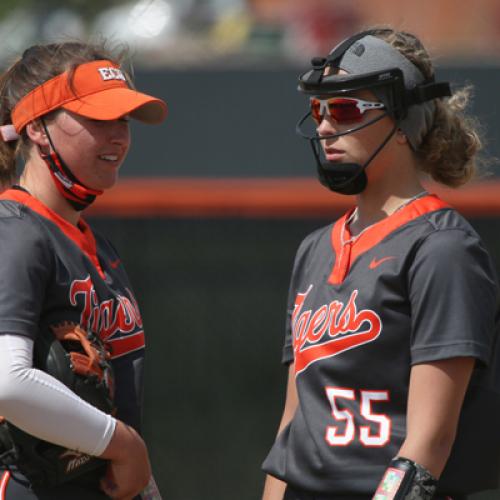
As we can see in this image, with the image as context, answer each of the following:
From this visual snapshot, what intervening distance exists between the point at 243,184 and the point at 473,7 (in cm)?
262

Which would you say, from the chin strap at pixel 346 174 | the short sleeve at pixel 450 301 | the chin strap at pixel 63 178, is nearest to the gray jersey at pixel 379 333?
the short sleeve at pixel 450 301

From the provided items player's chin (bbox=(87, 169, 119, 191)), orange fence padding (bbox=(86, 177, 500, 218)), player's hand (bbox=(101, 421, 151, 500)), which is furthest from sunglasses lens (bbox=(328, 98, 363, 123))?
orange fence padding (bbox=(86, 177, 500, 218))

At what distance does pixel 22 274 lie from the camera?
2.61 metres

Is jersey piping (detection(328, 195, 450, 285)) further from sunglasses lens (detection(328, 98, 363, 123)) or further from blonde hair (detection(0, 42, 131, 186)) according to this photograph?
blonde hair (detection(0, 42, 131, 186))

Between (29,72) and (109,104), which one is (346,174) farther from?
(29,72)

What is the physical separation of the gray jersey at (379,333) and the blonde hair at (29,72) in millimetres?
909

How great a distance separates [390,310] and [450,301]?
0.53 feet

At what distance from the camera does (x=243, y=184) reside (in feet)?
19.3

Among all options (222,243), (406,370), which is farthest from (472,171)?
(222,243)

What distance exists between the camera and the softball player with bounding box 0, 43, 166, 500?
8.43 ft

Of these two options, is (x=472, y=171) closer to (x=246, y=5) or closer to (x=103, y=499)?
(x=103, y=499)

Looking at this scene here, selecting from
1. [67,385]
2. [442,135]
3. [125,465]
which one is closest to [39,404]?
[67,385]

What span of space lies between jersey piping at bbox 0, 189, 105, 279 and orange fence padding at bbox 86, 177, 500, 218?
2.79m

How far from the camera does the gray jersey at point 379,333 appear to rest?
2.49m
